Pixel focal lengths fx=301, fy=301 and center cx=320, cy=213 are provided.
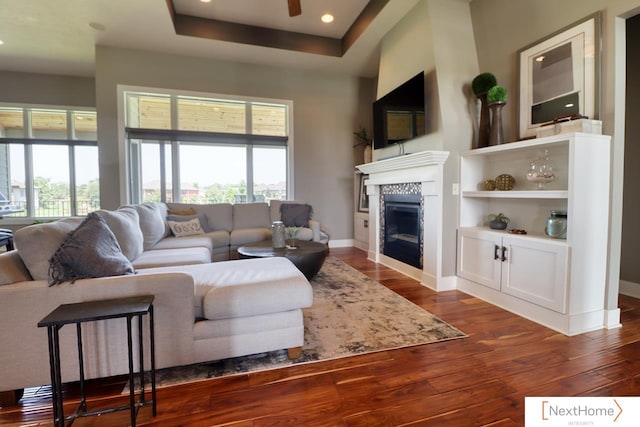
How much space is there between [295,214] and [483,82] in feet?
10.2

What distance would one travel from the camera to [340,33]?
4770 millimetres

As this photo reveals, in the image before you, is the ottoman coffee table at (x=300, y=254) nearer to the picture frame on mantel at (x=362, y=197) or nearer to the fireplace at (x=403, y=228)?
the fireplace at (x=403, y=228)

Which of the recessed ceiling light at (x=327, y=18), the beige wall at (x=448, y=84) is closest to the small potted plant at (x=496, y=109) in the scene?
the beige wall at (x=448, y=84)

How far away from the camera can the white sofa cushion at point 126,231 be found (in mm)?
2512

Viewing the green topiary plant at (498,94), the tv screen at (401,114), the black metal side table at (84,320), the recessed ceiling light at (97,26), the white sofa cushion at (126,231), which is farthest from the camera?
the recessed ceiling light at (97,26)

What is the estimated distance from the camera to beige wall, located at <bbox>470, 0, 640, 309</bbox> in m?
2.26

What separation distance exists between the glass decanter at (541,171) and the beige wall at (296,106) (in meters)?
3.53

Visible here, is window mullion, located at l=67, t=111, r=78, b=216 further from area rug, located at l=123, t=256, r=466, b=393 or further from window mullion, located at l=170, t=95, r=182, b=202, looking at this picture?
area rug, located at l=123, t=256, r=466, b=393

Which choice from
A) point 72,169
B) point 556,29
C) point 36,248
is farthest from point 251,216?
point 556,29

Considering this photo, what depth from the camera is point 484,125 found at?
3.21 meters

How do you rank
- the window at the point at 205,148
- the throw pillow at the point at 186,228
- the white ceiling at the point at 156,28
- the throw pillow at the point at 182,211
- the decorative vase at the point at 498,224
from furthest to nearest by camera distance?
the window at the point at 205,148 < the throw pillow at the point at 182,211 < the throw pillow at the point at 186,228 < the white ceiling at the point at 156,28 < the decorative vase at the point at 498,224

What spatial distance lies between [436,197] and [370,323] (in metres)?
1.65

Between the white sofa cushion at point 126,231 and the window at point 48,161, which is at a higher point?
the window at point 48,161

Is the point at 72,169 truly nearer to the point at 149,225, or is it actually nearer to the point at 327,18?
the point at 149,225
